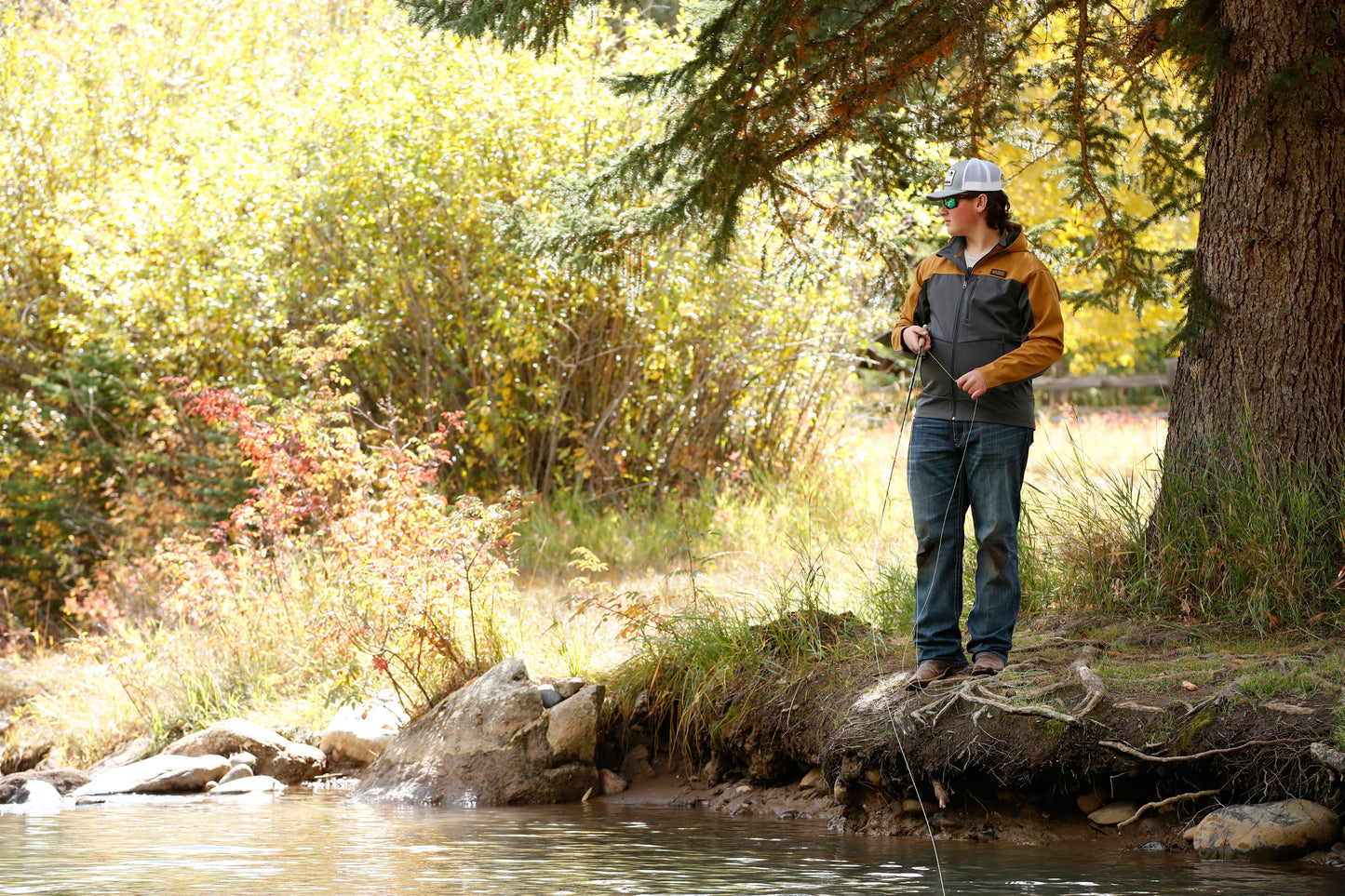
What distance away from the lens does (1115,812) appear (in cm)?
533

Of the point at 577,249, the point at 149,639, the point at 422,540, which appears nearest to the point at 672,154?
the point at 577,249

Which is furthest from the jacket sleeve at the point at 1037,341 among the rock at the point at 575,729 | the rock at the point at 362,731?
the rock at the point at 362,731

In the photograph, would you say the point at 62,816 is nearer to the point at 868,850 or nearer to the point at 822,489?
the point at 868,850

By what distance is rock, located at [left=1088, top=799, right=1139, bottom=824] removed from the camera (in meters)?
5.31

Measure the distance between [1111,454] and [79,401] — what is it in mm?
10656

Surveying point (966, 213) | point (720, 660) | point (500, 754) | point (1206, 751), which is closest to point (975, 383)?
point (966, 213)

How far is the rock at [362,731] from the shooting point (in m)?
7.82

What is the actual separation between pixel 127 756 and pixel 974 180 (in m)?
6.26

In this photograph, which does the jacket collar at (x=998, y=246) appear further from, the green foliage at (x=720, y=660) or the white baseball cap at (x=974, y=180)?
the green foliage at (x=720, y=660)

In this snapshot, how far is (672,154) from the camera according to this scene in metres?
6.56

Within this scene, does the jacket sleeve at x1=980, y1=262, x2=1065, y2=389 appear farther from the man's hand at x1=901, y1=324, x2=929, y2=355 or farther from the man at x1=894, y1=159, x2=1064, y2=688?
the man's hand at x1=901, y1=324, x2=929, y2=355

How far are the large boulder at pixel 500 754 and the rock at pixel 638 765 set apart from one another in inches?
7.1

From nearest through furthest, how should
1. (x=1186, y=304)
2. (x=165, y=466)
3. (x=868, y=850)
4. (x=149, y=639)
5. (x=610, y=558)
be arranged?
(x=868, y=850), (x=1186, y=304), (x=149, y=639), (x=610, y=558), (x=165, y=466)

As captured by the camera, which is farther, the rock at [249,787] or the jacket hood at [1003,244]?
the rock at [249,787]
